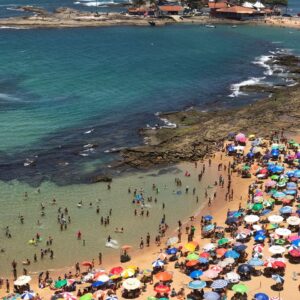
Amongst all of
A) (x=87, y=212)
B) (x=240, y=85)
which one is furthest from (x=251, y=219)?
(x=240, y=85)

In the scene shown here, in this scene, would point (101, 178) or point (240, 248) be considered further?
point (101, 178)

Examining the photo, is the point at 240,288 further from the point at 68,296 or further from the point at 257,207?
the point at 257,207

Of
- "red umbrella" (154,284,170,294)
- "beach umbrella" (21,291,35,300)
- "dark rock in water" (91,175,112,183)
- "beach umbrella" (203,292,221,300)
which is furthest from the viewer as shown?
"dark rock in water" (91,175,112,183)

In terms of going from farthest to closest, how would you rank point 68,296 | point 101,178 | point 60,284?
1. point 101,178
2. point 60,284
3. point 68,296

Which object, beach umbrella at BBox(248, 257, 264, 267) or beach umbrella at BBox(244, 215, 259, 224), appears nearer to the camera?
beach umbrella at BBox(248, 257, 264, 267)

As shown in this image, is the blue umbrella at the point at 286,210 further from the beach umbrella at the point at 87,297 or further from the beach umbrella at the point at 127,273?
the beach umbrella at the point at 87,297

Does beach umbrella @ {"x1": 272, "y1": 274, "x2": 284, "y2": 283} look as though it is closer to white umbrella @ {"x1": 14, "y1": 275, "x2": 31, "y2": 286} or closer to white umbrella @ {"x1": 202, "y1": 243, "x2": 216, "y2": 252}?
white umbrella @ {"x1": 202, "y1": 243, "x2": 216, "y2": 252}

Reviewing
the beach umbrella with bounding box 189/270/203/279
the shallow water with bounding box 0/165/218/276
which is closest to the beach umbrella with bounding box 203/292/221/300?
the beach umbrella with bounding box 189/270/203/279
